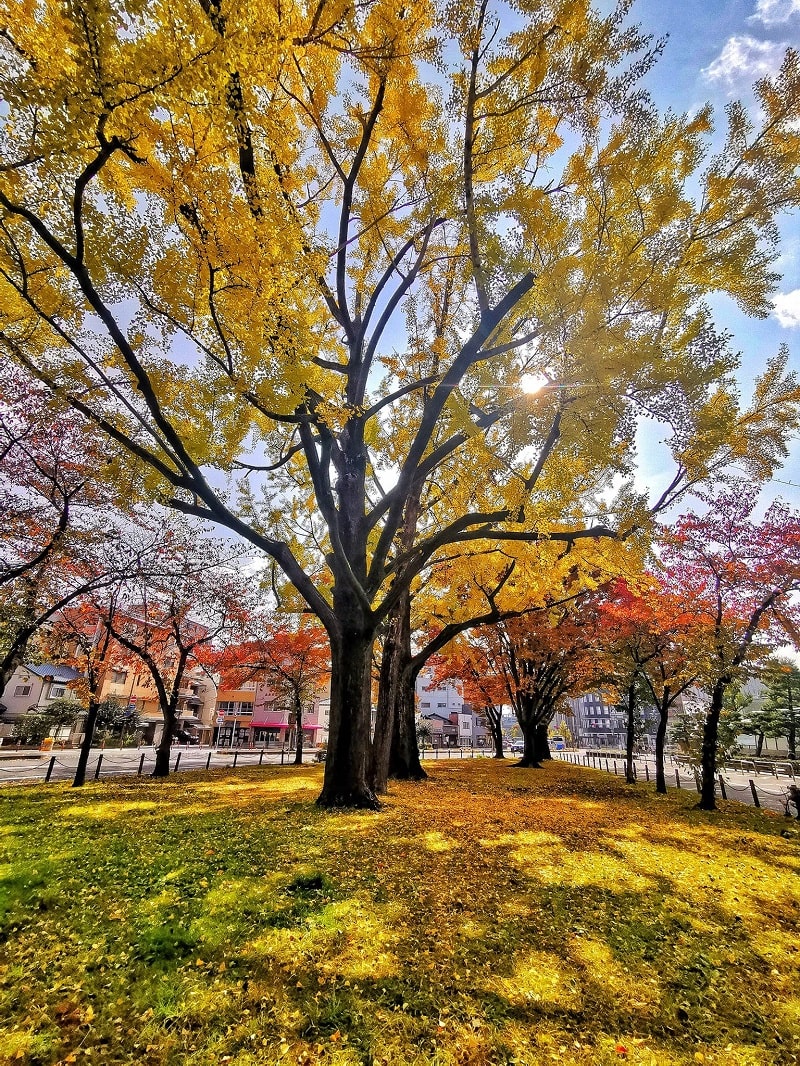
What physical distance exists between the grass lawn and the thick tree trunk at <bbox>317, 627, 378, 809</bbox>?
1.42 metres

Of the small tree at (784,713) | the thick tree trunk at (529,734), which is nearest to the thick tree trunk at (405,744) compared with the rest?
the thick tree trunk at (529,734)

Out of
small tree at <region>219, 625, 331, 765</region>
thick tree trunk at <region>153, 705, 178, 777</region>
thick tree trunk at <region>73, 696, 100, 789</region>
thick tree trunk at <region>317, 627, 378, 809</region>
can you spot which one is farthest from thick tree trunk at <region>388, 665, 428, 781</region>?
small tree at <region>219, 625, 331, 765</region>

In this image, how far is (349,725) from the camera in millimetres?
7961

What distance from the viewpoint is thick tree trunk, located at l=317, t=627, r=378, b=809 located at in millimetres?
7938

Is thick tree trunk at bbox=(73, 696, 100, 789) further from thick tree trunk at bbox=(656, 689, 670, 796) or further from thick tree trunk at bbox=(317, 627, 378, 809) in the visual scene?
thick tree trunk at bbox=(656, 689, 670, 796)

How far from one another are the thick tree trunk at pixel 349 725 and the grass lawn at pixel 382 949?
1.42 m

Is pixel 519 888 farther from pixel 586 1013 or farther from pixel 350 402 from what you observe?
pixel 350 402

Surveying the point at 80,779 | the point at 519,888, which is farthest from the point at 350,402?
the point at 80,779

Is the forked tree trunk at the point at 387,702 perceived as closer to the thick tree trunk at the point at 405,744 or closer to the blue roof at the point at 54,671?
the thick tree trunk at the point at 405,744

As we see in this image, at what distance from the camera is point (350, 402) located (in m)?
8.81

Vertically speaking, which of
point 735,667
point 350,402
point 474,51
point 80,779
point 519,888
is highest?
point 474,51

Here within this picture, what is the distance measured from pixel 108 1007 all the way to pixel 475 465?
881 centimetres

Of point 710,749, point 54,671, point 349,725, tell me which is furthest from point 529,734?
point 54,671

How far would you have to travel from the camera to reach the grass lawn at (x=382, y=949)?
2445 mm
